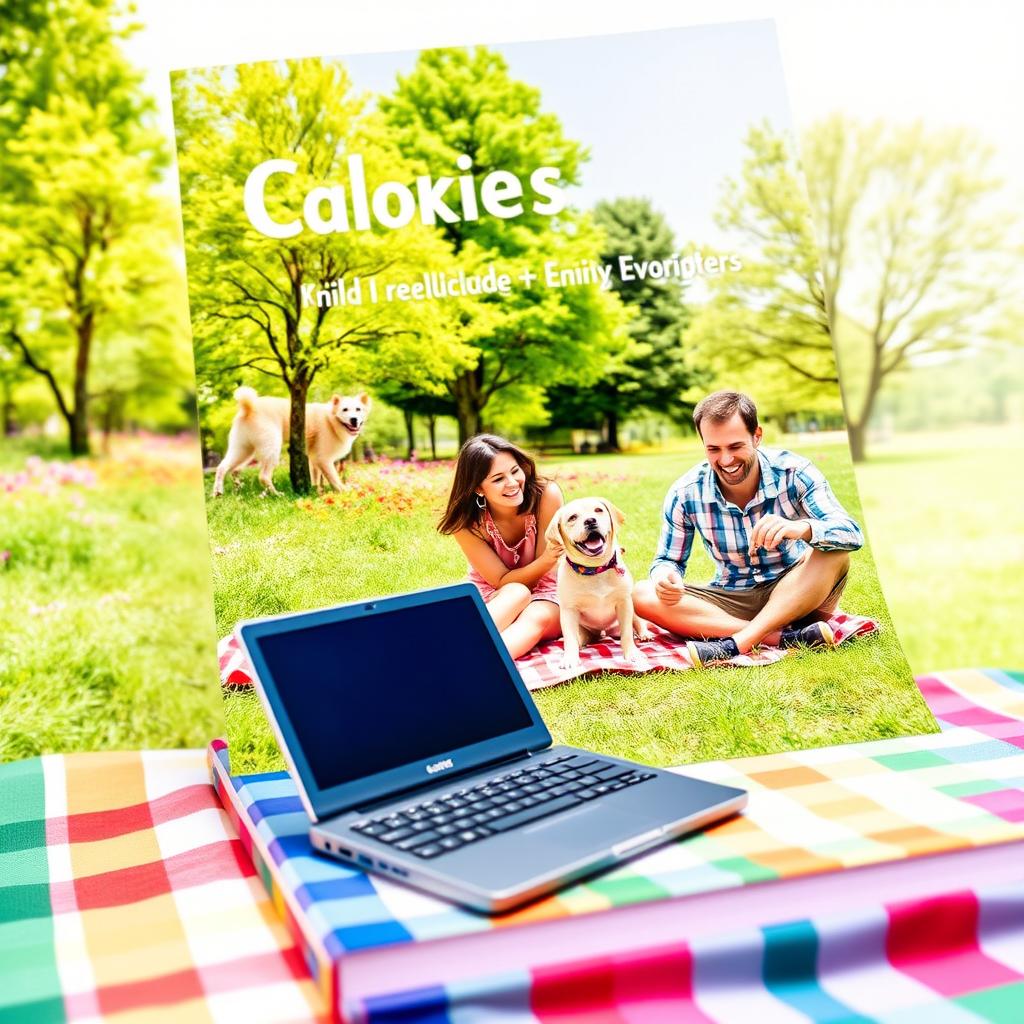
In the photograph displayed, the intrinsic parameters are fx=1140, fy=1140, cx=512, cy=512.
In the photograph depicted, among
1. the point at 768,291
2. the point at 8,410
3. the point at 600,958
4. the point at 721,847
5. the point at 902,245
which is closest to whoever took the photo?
the point at 600,958

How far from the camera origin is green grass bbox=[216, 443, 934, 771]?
1109 millimetres

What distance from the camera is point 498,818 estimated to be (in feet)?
2.76

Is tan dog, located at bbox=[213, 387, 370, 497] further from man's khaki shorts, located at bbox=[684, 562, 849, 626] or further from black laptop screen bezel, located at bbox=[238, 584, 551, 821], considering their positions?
man's khaki shorts, located at bbox=[684, 562, 849, 626]

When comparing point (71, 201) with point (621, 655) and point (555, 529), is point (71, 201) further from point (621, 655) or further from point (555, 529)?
point (621, 655)

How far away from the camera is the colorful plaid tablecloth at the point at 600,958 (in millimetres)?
726

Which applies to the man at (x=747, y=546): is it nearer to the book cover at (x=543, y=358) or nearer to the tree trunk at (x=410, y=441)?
the book cover at (x=543, y=358)

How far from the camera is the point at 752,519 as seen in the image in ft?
3.99

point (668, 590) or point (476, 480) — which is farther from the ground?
point (476, 480)

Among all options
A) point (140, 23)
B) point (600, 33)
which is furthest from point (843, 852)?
point (140, 23)

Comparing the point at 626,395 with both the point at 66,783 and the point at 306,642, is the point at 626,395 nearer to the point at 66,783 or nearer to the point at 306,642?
the point at 306,642

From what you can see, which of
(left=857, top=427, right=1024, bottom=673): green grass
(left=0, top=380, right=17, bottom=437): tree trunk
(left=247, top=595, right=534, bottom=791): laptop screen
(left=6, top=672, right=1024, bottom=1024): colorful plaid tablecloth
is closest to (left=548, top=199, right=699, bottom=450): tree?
(left=247, top=595, right=534, bottom=791): laptop screen

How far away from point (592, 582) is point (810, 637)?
233 mm

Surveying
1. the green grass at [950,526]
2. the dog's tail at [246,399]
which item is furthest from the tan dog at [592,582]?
the green grass at [950,526]

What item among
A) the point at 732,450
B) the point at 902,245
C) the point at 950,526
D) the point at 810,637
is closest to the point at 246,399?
the point at 732,450
